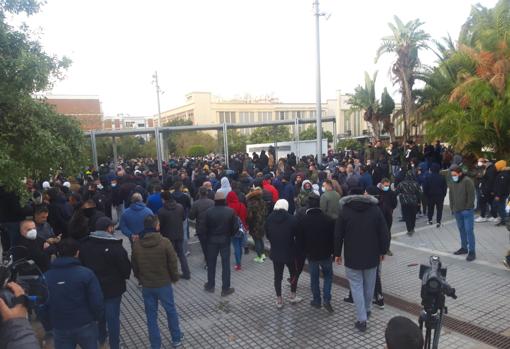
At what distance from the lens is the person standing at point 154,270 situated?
16.6ft

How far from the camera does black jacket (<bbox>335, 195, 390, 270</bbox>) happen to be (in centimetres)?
535

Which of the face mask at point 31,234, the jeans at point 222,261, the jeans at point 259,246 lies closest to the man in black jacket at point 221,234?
the jeans at point 222,261

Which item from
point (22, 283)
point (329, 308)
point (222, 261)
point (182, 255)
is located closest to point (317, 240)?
point (329, 308)

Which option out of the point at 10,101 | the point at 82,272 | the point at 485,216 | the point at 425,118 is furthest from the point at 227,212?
the point at 425,118

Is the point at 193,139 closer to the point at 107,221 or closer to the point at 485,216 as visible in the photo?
the point at 485,216

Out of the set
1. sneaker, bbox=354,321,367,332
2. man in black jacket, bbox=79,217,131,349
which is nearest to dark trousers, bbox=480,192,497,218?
sneaker, bbox=354,321,367,332

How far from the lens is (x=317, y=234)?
5926mm

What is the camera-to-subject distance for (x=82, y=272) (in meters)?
4.13

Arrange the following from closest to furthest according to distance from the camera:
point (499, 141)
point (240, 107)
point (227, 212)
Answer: point (227, 212), point (499, 141), point (240, 107)

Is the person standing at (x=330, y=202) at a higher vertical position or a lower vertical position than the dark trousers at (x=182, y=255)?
higher

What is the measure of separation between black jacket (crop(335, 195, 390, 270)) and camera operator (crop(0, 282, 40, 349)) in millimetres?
3858

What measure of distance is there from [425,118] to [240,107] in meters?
87.1

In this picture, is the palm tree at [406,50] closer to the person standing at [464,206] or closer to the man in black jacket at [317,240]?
the person standing at [464,206]

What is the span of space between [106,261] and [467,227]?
22.2 ft
